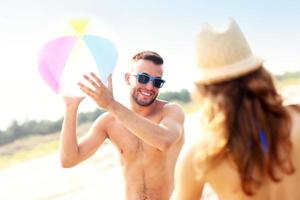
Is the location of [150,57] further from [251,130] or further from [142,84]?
[251,130]

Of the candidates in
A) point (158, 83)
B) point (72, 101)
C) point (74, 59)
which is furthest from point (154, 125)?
point (74, 59)

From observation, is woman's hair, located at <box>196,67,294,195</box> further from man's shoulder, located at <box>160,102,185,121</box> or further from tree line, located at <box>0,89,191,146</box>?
tree line, located at <box>0,89,191,146</box>

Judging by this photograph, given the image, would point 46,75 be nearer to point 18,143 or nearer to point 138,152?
point 138,152

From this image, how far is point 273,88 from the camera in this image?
254cm

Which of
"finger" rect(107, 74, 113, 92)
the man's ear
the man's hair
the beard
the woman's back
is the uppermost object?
the man's hair

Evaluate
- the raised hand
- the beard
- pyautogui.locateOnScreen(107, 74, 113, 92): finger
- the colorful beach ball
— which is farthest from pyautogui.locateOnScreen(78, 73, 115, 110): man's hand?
the beard

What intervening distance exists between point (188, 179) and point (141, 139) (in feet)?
6.50

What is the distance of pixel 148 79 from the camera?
14.5 feet

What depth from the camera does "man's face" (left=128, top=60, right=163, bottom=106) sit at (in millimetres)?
4463

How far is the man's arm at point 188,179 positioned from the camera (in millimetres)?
2535

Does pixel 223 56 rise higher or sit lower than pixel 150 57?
lower

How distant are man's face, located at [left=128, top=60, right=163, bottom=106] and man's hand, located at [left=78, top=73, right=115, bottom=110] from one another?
975mm

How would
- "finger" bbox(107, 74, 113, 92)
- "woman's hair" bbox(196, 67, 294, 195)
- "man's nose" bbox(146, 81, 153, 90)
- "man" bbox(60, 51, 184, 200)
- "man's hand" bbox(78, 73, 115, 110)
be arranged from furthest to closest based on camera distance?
"man's nose" bbox(146, 81, 153, 90) → "man" bbox(60, 51, 184, 200) → "finger" bbox(107, 74, 113, 92) → "man's hand" bbox(78, 73, 115, 110) → "woman's hair" bbox(196, 67, 294, 195)

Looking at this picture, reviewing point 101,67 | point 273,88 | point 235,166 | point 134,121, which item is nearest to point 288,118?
point 273,88
